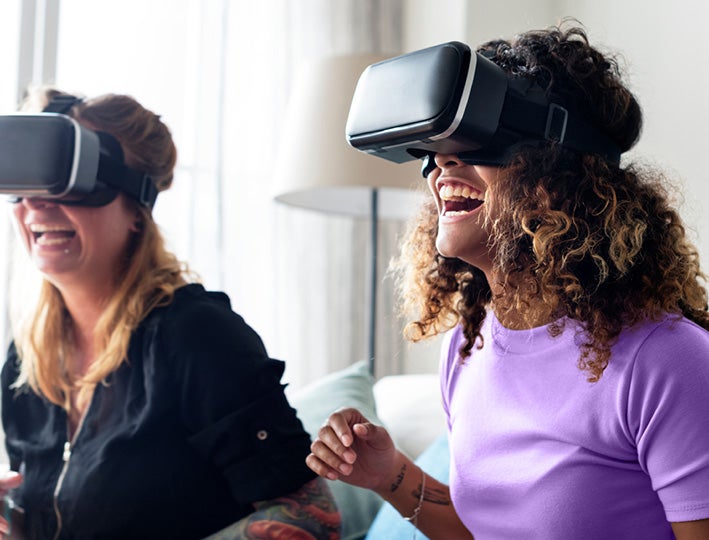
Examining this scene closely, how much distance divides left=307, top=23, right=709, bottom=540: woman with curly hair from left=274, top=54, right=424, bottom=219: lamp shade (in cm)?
100

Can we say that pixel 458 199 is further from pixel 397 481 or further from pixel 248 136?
pixel 248 136

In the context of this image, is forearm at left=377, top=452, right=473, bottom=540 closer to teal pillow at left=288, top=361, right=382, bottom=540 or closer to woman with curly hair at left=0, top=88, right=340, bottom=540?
woman with curly hair at left=0, top=88, right=340, bottom=540

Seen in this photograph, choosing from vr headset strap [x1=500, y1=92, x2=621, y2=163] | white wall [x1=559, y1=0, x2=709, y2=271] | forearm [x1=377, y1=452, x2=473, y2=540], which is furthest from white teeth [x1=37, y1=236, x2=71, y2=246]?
white wall [x1=559, y1=0, x2=709, y2=271]

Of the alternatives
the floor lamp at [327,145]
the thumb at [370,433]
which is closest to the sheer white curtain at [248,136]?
the floor lamp at [327,145]

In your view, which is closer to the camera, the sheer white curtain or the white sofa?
the white sofa

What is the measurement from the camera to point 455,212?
0.96m

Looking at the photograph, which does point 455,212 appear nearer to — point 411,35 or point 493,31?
point 493,31

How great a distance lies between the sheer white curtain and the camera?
221 cm

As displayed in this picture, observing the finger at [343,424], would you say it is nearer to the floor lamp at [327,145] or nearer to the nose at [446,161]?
the nose at [446,161]

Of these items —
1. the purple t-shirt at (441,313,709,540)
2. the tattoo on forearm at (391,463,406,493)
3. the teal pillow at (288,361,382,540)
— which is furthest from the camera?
the teal pillow at (288,361,382,540)

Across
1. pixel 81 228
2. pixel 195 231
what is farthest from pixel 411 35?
pixel 81 228

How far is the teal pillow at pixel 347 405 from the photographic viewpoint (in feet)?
4.61

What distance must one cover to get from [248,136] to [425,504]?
1478mm

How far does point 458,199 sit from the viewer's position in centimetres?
96
